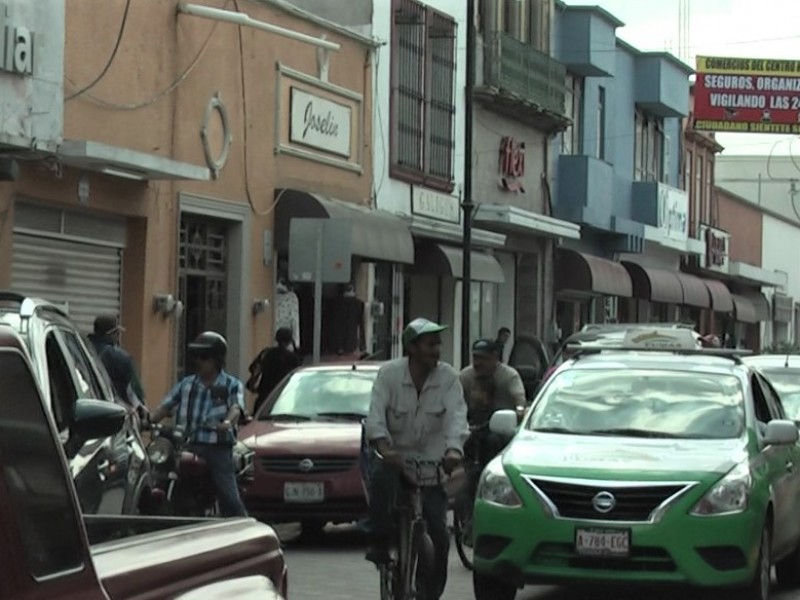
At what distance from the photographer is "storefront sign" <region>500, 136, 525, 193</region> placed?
1380 inches

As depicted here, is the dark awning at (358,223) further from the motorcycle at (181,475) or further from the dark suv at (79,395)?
the dark suv at (79,395)

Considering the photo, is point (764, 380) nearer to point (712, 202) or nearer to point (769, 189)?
point (712, 202)

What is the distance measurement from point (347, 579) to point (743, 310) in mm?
42935

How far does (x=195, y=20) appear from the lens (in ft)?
75.8

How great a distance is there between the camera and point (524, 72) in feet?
115

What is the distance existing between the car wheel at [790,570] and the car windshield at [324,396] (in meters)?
4.77

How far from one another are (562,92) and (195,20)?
50.9 feet

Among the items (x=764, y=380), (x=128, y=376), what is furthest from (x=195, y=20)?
(x=764, y=380)

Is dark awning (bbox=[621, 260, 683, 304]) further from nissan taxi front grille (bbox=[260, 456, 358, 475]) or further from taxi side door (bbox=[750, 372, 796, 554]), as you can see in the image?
taxi side door (bbox=[750, 372, 796, 554])

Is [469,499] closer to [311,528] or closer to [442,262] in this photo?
[311,528]

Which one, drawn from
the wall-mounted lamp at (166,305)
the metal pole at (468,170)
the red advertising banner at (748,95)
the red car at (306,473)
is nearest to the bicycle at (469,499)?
the red car at (306,473)

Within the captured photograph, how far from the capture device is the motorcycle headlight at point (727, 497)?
36.3 ft

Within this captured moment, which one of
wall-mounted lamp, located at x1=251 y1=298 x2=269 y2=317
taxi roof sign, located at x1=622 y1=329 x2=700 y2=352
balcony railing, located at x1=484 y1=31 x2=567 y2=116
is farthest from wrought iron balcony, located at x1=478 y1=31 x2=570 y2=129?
taxi roof sign, located at x1=622 y1=329 x2=700 y2=352

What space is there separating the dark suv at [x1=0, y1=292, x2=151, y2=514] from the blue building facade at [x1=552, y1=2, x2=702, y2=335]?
29.4 metres
